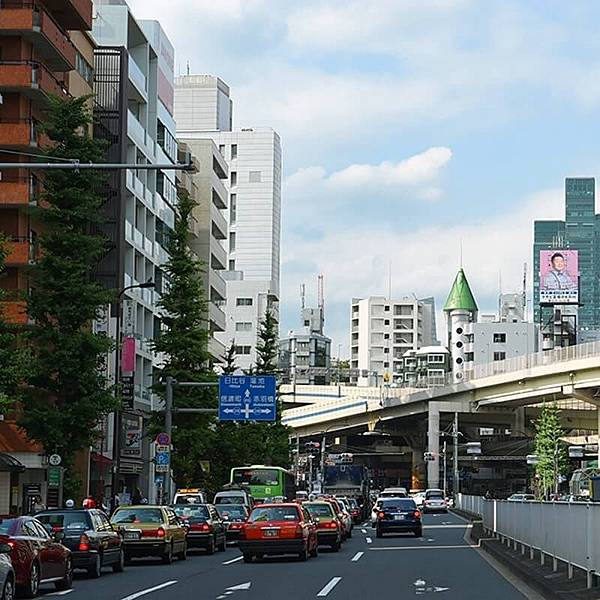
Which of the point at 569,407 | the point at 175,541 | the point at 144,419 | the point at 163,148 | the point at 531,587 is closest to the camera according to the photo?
the point at 531,587

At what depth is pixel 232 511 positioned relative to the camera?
5203 centimetres

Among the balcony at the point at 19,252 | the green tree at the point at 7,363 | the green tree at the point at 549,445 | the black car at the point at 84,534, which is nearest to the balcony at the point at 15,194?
the balcony at the point at 19,252

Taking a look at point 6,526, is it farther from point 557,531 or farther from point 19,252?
point 19,252

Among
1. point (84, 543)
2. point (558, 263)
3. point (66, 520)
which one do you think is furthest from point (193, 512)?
point (558, 263)

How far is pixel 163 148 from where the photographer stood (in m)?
85.6

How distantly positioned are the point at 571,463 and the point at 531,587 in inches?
4311

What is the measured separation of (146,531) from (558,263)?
4384 inches

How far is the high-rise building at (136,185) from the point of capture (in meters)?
72.0

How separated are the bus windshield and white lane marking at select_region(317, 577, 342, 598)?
38762 millimetres

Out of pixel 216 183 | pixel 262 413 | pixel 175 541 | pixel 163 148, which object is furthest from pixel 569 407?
pixel 175 541

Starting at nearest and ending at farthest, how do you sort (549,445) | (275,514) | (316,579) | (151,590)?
(151,590)
(316,579)
(275,514)
(549,445)

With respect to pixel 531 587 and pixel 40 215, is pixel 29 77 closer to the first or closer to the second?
pixel 40 215

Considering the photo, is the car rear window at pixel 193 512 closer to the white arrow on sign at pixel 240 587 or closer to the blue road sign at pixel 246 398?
the white arrow on sign at pixel 240 587

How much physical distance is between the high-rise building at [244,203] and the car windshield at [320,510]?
10098cm
